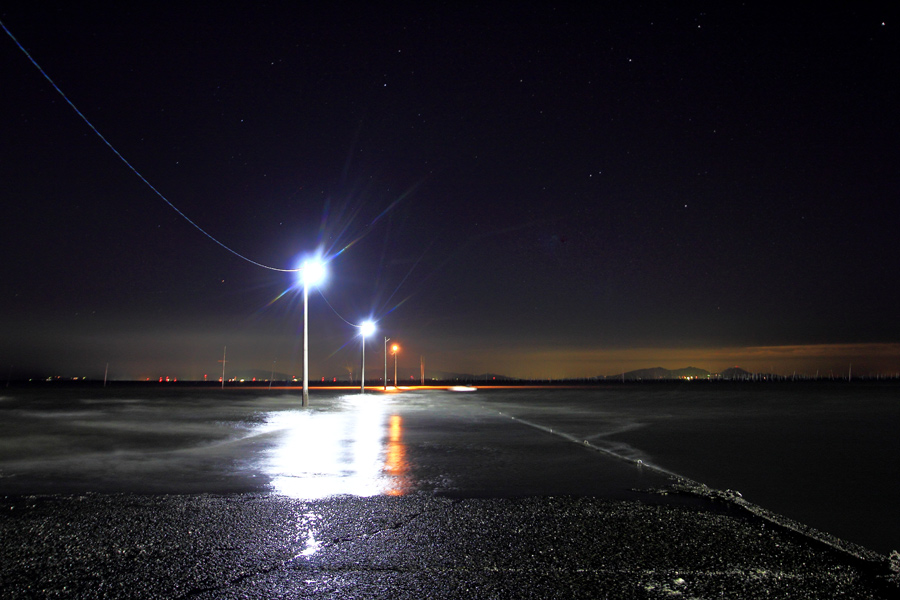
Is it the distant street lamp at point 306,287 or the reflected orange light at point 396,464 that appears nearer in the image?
the reflected orange light at point 396,464

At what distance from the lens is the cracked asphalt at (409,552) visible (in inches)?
179

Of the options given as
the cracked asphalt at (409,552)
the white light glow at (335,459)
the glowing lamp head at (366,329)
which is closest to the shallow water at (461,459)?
the white light glow at (335,459)

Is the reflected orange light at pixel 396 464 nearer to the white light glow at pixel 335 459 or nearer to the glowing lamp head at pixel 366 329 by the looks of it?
the white light glow at pixel 335 459

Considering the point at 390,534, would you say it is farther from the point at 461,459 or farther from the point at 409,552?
the point at 461,459

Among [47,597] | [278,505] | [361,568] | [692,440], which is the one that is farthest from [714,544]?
[692,440]

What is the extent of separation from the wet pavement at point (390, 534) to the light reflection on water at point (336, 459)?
0.24ft

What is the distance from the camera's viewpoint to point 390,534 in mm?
6070

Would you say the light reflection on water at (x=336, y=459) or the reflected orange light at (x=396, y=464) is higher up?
the light reflection on water at (x=336, y=459)

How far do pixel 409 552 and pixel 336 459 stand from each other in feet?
21.4

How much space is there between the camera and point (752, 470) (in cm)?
1180

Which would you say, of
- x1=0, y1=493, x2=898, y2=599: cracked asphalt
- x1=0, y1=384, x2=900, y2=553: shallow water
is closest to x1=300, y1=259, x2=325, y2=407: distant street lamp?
x1=0, y1=384, x2=900, y2=553: shallow water

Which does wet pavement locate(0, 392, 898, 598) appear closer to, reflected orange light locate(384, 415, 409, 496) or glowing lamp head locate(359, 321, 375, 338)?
reflected orange light locate(384, 415, 409, 496)

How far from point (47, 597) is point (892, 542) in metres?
8.28

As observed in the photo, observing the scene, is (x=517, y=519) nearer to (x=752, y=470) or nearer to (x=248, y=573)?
(x=248, y=573)
